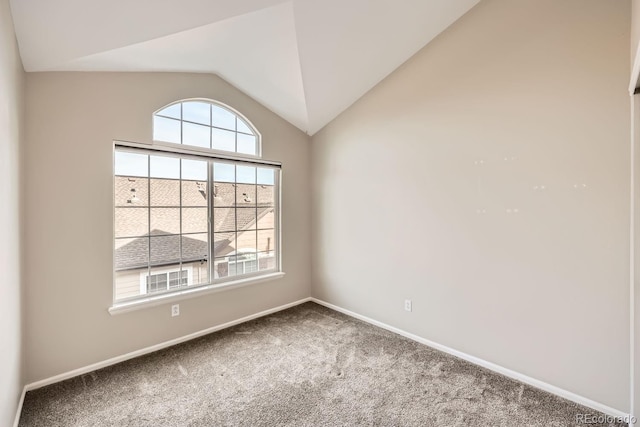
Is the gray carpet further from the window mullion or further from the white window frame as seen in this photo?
the window mullion

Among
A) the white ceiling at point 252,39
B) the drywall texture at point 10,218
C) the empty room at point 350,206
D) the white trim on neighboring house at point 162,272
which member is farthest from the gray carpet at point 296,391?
the white ceiling at point 252,39

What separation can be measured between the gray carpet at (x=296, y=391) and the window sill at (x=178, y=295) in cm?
45

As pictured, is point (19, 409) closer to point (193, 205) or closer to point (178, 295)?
point (178, 295)

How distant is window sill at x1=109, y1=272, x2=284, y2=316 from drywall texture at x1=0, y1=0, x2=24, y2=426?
0.64 metres

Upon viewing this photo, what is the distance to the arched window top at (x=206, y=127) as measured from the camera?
2809 mm

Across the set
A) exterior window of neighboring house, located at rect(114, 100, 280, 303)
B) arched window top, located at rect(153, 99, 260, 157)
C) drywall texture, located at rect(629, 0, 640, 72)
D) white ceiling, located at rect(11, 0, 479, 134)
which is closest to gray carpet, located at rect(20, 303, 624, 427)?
exterior window of neighboring house, located at rect(114, 100, 280, 303)

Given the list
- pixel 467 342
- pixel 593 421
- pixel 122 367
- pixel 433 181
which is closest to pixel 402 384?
pixel 467 342

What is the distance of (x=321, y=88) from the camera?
303cm

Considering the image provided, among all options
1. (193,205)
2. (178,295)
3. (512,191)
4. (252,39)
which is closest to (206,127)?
(193,205)

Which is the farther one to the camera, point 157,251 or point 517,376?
point 157,251

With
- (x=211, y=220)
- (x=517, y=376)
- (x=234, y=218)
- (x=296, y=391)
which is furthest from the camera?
(x=234, y=218)

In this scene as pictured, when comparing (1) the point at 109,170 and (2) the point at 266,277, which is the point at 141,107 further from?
(2) the point at 266,277

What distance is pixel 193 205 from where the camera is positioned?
120 inches

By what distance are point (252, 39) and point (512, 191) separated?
238 centimetres
